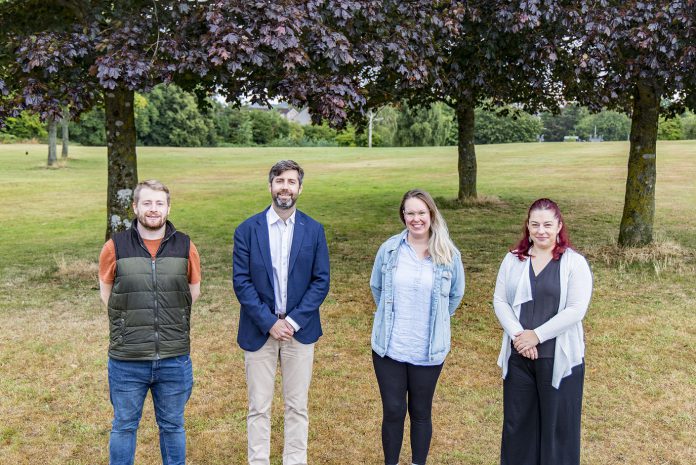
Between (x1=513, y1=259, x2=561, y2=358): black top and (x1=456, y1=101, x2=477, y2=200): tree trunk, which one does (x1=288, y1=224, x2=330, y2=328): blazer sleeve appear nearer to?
(x1=513, y1=259, x2=561, y2=358): black top

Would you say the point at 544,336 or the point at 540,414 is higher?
the point at 544,336

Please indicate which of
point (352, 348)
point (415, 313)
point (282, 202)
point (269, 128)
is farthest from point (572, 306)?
point (269, 128)

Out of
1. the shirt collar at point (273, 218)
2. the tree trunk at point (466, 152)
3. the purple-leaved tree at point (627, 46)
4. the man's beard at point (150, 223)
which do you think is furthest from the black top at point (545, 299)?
the tree trunk at point (466, 152)

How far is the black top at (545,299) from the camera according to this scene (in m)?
4.14

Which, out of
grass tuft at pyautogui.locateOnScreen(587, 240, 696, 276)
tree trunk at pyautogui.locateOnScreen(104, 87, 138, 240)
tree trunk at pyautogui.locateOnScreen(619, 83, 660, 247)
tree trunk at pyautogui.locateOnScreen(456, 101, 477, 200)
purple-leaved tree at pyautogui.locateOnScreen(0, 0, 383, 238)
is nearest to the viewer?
purple-leaved tree at pyautogui.locateOnScreen(0, 0, 383, 238)

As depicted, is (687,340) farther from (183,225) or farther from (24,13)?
(183,225)

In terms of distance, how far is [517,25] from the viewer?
8.60 metres

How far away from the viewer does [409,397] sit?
4426 millimetres

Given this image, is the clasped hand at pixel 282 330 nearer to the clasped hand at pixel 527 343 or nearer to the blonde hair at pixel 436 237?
the blonde hair at pixel 436 237

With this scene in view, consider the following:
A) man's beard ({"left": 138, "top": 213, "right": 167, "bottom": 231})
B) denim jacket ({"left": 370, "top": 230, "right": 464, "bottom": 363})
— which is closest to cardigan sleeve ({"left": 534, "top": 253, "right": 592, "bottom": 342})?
denim jacket ({"left": 370, "top": 230, "right": 464, "bottom": 363})

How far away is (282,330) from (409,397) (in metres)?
1.01

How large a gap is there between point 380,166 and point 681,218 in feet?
72.4

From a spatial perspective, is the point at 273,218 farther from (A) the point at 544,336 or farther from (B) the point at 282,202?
(A) the point at 544,336

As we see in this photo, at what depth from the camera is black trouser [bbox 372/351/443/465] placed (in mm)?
4344
